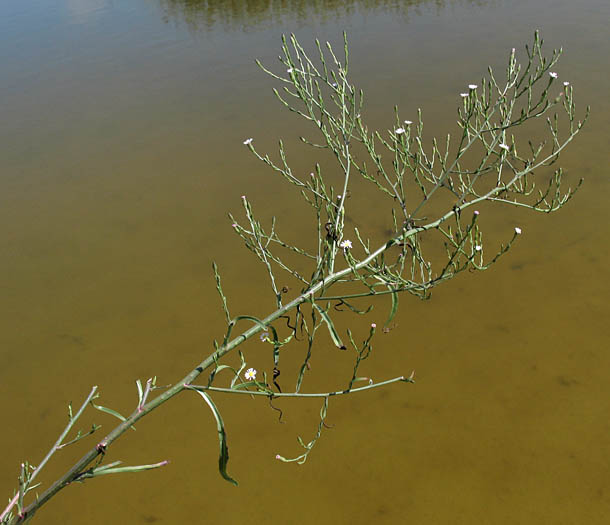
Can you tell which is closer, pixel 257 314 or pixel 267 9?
pixel 257 314

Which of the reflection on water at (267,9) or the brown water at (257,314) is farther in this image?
the reflection on water at (267,9)

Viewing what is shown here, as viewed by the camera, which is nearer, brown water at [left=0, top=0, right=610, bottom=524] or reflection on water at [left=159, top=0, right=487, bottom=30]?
brown water at [left=0, top=0, right=610, bottom=524]

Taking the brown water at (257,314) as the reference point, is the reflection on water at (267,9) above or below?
above

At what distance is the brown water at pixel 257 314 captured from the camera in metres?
2.49

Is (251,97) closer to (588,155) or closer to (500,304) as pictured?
(588,155)

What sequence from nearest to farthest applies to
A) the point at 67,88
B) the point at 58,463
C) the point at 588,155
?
the point at 58,463, the point at 588,155, the point at 67,88

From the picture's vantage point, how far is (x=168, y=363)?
3115 mm

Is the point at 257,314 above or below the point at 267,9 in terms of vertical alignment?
below

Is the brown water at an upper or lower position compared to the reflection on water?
lower

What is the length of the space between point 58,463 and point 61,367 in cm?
60

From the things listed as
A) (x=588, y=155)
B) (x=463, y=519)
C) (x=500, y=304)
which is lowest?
(x=463, y=519)

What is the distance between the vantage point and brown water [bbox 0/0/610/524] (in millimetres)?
2494

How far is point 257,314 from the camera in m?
3.34

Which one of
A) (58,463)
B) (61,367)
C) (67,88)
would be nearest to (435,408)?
(58,463)
